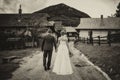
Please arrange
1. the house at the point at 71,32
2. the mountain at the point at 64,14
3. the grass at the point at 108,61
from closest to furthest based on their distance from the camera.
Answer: the grass at the point at 108,61 → the house at the point at 71,32 → the mountain at the point at 64,14

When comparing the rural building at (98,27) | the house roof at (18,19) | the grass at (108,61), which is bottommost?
the grass at (108,61)

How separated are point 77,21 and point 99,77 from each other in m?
44.2

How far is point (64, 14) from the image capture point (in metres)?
50.6

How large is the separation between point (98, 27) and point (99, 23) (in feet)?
6.40

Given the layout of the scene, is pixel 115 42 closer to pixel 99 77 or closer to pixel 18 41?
pixel 18 41

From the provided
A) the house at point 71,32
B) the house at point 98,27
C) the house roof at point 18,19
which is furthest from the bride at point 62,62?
the house at point 98,27

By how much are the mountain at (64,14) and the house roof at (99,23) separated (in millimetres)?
2601

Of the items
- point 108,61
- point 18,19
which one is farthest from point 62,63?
point 18,19

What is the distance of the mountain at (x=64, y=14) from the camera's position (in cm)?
5009

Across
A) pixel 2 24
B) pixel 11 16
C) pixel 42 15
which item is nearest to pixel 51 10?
pixel 42 15

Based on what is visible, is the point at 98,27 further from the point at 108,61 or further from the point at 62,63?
the point at 62,63

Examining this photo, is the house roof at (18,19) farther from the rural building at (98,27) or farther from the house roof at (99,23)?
the house roof at (99,23)

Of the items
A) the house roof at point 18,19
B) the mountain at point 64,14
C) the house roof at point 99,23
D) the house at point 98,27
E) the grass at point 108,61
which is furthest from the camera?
the mountain at point 64,14

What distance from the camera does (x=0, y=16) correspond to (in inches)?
1795
